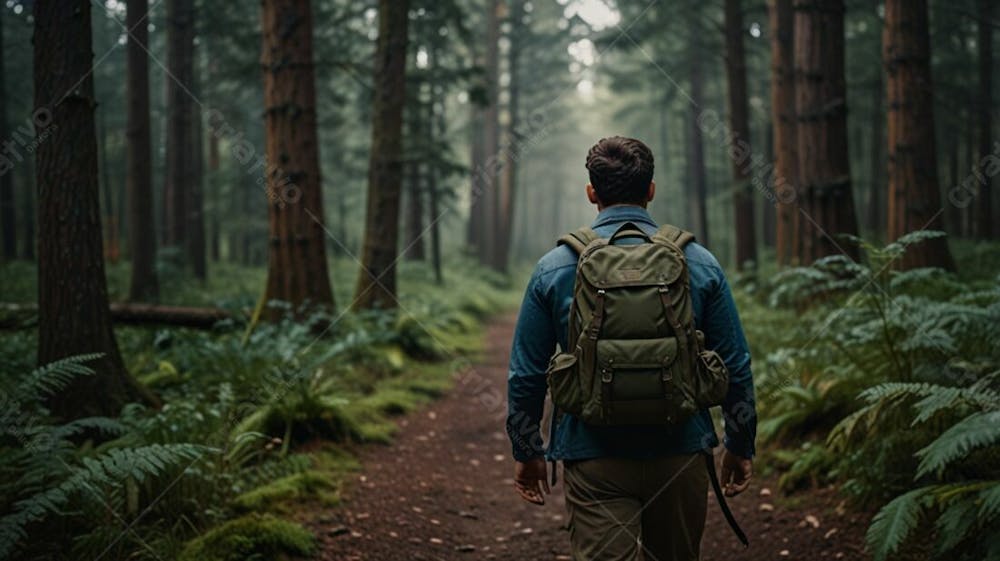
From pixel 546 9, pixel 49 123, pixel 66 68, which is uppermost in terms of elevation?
pixel 546 9

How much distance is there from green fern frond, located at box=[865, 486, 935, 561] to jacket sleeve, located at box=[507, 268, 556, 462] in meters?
1.81

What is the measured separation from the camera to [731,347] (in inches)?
111

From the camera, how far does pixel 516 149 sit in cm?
3086

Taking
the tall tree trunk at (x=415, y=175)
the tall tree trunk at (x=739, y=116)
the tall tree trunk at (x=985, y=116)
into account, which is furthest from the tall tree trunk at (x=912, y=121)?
the tall tree trunk at (x=985, y=116)

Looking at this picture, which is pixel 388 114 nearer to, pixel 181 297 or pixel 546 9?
pixel 181 297

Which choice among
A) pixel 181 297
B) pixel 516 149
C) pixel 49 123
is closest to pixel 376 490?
pixel 49 123

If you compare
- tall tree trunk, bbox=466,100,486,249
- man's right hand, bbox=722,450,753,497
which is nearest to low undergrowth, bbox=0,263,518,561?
man's right hand, bbox=722,450,753,497

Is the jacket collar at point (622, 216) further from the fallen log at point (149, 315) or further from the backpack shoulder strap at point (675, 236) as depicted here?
the fallen log at point (149, 315)

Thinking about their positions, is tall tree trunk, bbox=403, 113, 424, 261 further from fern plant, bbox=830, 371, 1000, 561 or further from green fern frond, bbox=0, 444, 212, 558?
fern plant, bbox=830, 371, 1000, 561

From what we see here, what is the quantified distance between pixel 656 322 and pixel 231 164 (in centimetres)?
2581

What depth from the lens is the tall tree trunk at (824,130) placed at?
8.29 metres

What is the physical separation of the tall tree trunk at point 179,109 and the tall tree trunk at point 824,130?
13.4 metres

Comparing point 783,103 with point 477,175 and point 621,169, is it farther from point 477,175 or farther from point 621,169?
point 477,175

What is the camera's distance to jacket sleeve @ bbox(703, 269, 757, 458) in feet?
9.27
